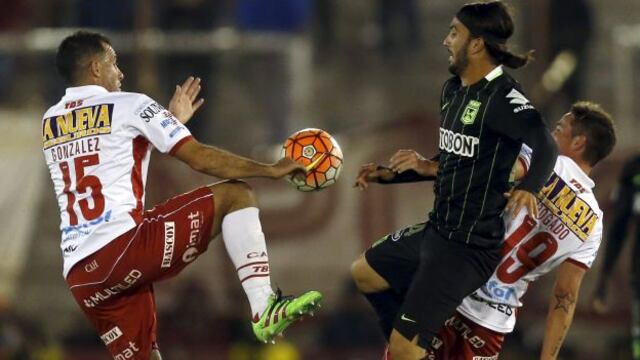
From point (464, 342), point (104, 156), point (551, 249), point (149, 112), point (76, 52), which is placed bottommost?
point (464, 342)

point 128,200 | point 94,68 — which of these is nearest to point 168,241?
point 128,200

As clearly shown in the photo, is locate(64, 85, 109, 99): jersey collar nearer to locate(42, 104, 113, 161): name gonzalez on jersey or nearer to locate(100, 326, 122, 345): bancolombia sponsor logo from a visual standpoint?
locate(42, 104, 113, 161): name gonzalez on jersey

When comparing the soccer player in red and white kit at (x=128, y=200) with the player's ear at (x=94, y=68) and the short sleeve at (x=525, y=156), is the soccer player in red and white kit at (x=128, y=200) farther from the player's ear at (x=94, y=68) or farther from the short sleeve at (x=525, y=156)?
the short sleeve at (x=525, y=156)

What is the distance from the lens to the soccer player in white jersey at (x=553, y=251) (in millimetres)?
8453

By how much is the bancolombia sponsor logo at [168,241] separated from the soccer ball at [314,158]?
0.75m

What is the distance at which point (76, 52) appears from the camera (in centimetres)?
830

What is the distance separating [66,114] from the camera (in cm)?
816

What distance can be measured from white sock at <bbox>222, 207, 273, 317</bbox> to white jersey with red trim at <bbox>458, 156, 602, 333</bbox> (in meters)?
1.29

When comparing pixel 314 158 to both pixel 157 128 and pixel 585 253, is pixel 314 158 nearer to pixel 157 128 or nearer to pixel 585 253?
pixel 157 128

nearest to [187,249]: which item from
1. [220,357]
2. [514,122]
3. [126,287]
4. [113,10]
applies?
[126,287]

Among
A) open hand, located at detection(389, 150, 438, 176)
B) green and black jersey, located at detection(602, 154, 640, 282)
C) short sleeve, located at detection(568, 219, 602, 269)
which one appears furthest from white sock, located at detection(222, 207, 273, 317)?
green and black jersey, located at detection(602, 154, 640, 282)

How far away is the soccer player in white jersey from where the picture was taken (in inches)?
333

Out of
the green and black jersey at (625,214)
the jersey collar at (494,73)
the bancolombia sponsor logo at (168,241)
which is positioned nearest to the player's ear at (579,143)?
the jersey collar at (494,73)

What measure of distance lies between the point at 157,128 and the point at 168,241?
669mm
